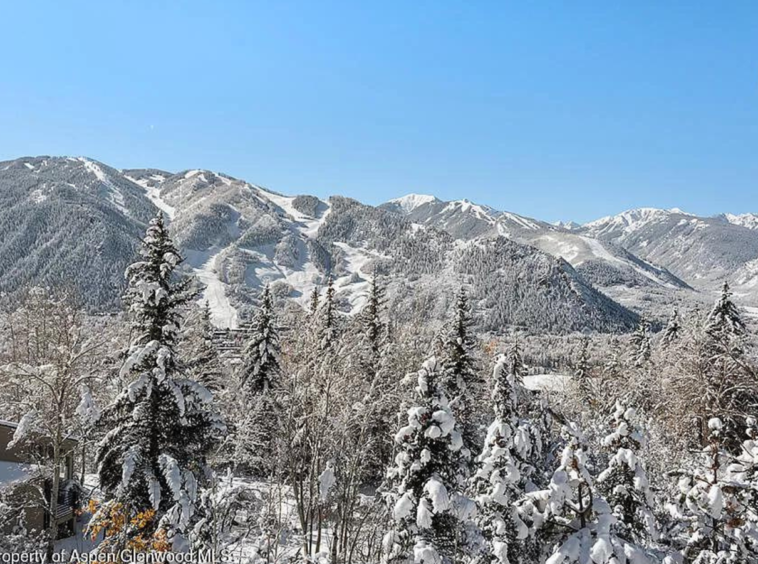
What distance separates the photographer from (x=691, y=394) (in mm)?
22859

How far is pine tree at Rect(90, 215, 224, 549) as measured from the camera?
40.5 ft

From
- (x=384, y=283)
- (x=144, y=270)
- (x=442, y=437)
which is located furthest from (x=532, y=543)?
(x=384, y=283)

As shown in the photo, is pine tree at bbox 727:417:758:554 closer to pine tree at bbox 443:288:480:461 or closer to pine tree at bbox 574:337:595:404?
pine tree at bbox 443:288:480:461

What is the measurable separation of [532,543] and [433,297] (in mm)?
18638

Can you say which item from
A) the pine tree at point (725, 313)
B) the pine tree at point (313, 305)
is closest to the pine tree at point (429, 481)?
the pine tree at point (313, 305)

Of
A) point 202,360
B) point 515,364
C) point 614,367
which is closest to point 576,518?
point 515,364

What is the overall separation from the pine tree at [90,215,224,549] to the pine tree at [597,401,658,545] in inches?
376

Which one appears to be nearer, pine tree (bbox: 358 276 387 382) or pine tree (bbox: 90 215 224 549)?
pine tree (bbox: 90 215 224 549)

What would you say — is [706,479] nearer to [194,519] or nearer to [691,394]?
[194,519]

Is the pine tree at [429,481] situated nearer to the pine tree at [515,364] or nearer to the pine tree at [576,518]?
the pine tree at [515,364]

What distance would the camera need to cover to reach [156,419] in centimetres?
1321

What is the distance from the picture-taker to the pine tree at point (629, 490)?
8148 mm

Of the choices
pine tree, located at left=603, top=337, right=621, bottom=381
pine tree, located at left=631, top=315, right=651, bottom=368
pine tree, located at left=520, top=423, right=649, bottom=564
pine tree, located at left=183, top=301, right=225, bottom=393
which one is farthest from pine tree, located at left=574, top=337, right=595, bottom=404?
pine tree, located at left=520, top=423, right=649, bottom=564

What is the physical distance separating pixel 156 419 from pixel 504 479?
9.04 m
